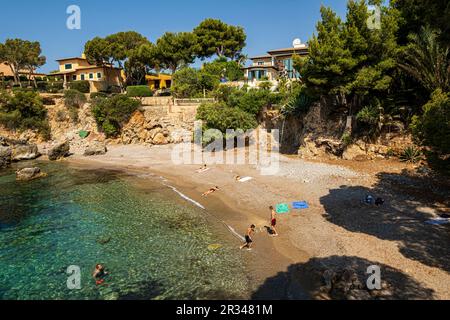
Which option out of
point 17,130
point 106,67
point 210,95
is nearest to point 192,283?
point 210,95

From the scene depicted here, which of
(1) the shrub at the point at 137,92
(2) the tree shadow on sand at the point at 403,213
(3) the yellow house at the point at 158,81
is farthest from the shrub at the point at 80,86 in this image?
(2) the tree shadow on sand at the point at 403,213

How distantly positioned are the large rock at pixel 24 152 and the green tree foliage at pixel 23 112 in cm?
920

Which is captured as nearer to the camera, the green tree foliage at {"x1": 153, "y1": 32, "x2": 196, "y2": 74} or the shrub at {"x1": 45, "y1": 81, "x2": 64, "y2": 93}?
the green tree foliage at {"x1": 153, "y1": 32, "x2": 196, "y2": 74}

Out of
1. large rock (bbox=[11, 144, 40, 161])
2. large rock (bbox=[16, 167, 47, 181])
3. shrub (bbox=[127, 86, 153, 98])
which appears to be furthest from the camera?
shrub (bbox=[127, 86, 153, 98])

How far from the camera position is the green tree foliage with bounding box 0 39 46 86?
58.4 m

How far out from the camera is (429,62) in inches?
906

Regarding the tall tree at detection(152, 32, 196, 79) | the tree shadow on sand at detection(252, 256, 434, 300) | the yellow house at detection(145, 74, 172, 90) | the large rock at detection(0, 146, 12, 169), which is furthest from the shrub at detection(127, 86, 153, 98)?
the tree shadow on sand at detection(252, 256, 434, 300)

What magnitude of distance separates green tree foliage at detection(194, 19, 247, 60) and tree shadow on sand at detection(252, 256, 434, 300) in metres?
54.7

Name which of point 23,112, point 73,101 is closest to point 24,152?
point 23,112

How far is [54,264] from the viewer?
15078 millimetres

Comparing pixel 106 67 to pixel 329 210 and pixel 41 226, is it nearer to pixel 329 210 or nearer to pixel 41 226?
pixel 41 226

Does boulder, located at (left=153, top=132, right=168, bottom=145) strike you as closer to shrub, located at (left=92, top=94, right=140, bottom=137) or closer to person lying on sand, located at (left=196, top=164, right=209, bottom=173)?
shrub, located at (left=92, top=94, right=140, bottom=137)

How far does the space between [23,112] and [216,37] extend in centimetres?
3844
